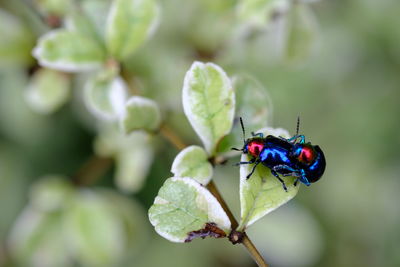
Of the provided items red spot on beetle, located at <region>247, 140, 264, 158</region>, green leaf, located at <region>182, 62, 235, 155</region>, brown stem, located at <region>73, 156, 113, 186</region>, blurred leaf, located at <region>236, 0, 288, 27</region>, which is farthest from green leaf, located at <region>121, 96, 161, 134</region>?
brown stem, located at <region>73, 156, 113, 186</region>

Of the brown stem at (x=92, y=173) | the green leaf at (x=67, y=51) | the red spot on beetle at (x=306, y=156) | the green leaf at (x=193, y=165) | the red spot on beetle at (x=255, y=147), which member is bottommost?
the brown stem at (x=92, y=173)

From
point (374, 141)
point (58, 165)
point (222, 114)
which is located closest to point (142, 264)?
point (58, 165)

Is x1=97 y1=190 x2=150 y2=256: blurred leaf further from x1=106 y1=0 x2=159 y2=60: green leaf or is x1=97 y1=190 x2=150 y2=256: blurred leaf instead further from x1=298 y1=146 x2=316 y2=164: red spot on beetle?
x1=298 y1=146 x2=316 y2=164: red spot on beetle

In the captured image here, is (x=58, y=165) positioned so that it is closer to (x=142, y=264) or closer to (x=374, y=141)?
(x=142, y=264)

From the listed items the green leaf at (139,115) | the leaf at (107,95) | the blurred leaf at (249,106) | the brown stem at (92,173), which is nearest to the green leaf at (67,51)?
the leaf at (107,95)

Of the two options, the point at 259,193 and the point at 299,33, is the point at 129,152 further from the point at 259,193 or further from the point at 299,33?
the point at 259,193

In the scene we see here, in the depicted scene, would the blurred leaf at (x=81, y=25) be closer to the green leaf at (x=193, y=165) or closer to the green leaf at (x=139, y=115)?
the green leaf at (x=139, y=115)

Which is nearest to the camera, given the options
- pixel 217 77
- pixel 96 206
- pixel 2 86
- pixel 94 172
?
pixel 217 77
